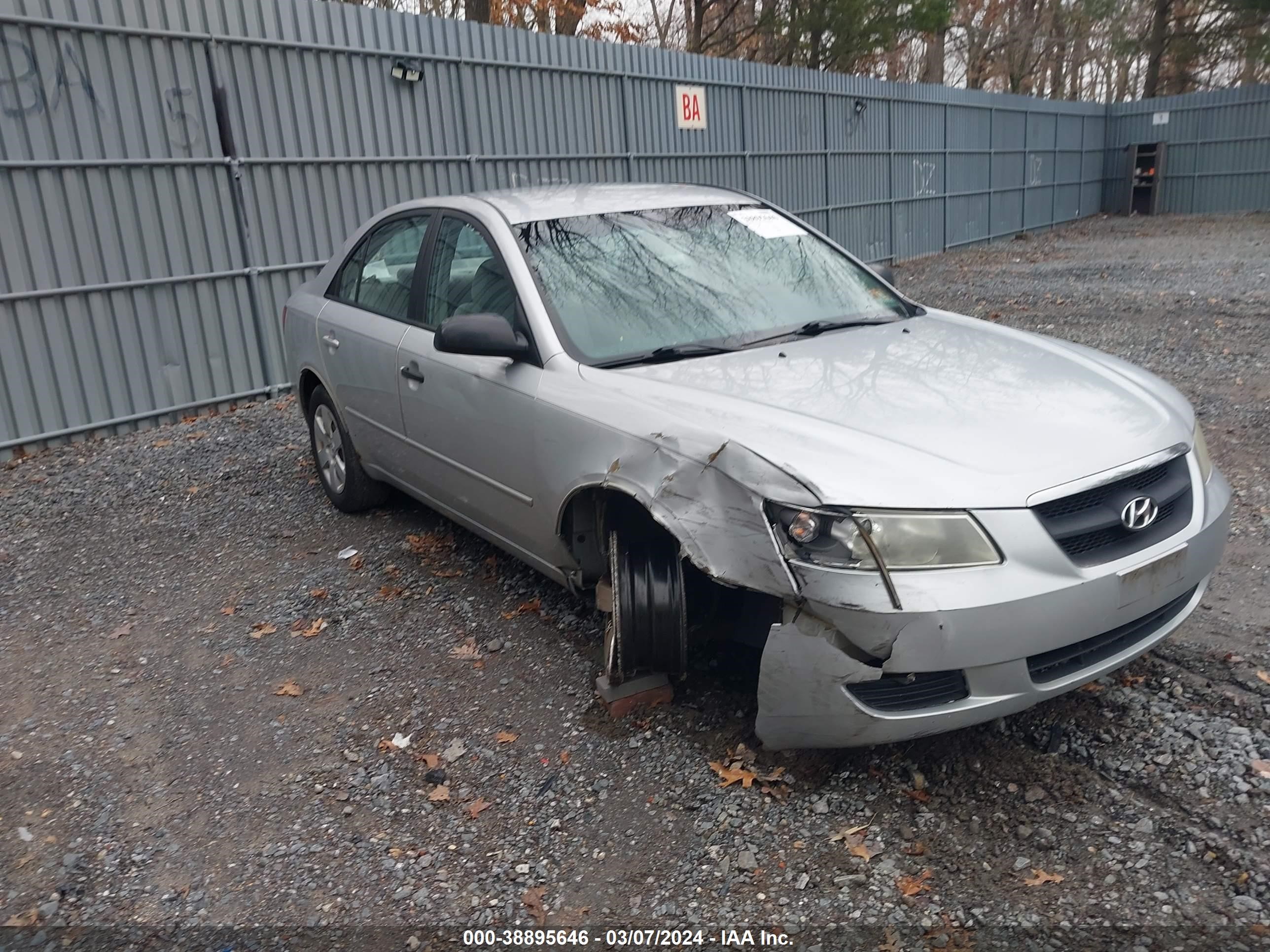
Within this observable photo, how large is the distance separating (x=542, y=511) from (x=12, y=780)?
1.97 meters

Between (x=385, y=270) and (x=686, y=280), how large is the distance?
178cm

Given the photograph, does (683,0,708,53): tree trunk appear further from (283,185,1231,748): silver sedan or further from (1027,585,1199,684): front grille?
(1027,585,1199,684): front grille

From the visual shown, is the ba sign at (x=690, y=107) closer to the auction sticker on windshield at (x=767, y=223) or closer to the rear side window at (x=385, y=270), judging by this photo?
the rear side window at (x=385, y=270)

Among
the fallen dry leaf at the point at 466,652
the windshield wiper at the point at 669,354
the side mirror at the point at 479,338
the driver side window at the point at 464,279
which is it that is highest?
the driver side window at the point at 464,279

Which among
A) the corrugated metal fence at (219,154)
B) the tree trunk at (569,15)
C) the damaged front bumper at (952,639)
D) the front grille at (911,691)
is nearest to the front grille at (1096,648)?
the damaged front bumper at (952,639)

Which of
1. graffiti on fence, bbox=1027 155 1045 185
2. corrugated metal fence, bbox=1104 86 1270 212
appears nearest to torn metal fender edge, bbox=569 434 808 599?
graffiti on fence, bbox=1027 155 1045 185

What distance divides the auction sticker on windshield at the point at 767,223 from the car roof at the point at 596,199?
0.30ft

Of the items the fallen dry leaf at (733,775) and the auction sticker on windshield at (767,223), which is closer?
the fallen dry leaf at (733,775)

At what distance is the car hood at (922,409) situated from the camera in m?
2.76

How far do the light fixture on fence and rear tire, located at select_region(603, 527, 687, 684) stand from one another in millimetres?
7519

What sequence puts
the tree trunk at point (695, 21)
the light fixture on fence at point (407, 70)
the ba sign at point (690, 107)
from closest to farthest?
the light fixture on fence at point (407, 70)
the ba sign at point (690, 107)
the tree trunk at point (695, 21)

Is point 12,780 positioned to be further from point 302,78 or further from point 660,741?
point 302,78

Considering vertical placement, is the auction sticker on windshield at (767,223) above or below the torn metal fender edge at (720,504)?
above

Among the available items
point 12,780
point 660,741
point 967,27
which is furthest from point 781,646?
point 967,27
